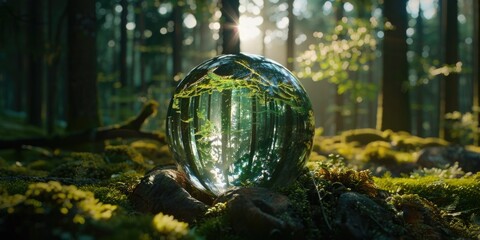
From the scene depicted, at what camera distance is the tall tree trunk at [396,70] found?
1351cm

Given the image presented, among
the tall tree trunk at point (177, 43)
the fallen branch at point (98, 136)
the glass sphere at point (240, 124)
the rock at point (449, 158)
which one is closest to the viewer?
the glass sphere at point (240, 124)

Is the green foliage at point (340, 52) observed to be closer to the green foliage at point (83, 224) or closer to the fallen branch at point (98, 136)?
the fallen branch at point (98, 136)

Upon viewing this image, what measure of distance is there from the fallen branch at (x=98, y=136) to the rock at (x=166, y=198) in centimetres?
465

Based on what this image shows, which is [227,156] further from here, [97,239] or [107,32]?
[107,32]

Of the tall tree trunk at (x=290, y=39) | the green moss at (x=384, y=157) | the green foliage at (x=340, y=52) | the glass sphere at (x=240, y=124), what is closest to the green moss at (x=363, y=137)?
the green foliage at (x=340, y=52)

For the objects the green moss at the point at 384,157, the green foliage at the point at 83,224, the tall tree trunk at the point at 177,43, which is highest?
the tall tree trunk at the point at 177,43

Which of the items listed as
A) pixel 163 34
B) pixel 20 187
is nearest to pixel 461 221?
pixel 20 187

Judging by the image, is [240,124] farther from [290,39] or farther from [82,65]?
[290,39]

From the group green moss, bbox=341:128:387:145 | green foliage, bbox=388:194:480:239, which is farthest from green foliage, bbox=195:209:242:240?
green moss, bbox=341:128:387:145

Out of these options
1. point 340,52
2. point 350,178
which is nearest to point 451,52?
point 340,52

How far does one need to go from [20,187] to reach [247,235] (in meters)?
2.67

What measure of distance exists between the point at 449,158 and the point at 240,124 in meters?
6.40

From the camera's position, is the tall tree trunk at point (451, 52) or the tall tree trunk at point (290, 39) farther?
the tall tree trunk at point (290, 39)

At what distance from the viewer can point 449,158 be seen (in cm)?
881
